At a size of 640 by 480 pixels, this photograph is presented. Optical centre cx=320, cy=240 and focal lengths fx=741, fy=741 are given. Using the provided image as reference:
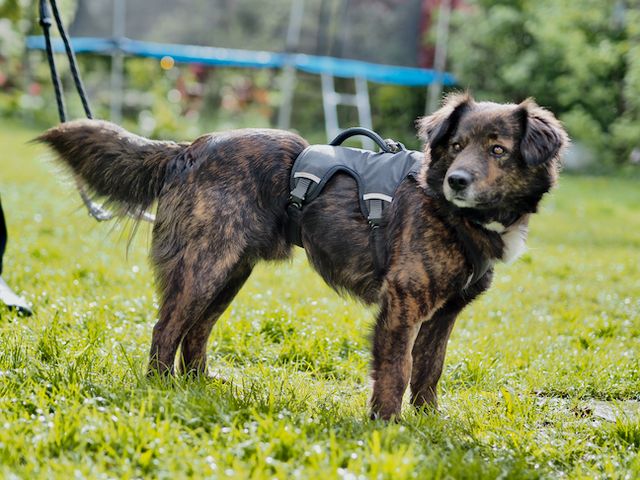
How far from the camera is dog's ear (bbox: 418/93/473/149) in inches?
126

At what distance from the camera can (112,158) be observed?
11.3 feet

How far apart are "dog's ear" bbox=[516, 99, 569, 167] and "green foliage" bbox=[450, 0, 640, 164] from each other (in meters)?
12.0

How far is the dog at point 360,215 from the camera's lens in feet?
10.3

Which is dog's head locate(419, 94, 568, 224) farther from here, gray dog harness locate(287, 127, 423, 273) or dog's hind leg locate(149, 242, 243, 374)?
dog's hind leg locate(149, 242, 243, 374)

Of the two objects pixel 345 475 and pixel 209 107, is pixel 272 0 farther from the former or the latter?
pixel 345 475

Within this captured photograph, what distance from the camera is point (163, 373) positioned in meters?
3.26

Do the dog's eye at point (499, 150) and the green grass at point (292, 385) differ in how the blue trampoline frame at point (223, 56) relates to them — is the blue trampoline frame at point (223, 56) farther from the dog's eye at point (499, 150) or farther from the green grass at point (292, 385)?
the dog's eye at point (499, 150)

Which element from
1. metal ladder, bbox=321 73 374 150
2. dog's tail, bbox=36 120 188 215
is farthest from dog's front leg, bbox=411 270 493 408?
A: metal ladder, bbox=321 73 374 150

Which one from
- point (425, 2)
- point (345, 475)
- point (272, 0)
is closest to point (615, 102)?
point (425, 2)

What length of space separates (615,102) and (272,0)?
734cm

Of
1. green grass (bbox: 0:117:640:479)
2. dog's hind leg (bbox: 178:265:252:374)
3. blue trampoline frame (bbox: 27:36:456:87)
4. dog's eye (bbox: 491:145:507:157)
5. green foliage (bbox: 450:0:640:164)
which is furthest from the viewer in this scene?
green foliage (bbox: 450:0:640:164)

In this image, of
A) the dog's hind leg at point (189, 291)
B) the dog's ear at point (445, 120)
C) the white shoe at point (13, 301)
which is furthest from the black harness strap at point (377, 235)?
the white shoe at point (13, 301)

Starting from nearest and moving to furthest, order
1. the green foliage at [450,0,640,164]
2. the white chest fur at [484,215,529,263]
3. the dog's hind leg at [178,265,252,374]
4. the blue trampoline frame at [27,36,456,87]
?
1. the white chest fur at [484,215,529,263]
2. the dog's hind leg at [178,265,252,374]
3. the blue trampoline frame at [27,36,456,87]
4. the green foliage at [450,0,640,164]

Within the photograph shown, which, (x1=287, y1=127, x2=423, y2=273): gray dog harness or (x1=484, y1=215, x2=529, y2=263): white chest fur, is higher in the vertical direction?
(x1=287, y1=127, x2=423, y2=273): gray dog harness
